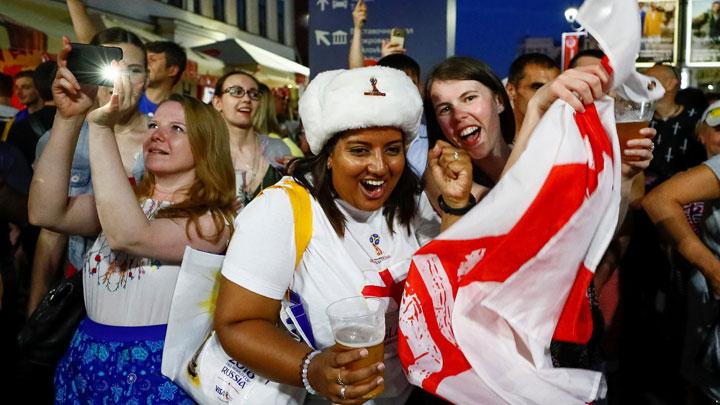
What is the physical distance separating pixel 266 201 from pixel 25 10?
1064 centimetres

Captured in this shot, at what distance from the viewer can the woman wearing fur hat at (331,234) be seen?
6.27 ft

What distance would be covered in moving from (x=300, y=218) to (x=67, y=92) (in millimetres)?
1151

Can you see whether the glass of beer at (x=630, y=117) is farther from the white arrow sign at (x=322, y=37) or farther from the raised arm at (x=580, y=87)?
the white arrow sign at (x=322, y=37)

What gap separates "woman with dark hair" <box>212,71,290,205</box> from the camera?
449 cm

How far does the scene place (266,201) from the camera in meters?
2.01

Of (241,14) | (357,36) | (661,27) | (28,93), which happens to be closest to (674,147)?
(357,36)

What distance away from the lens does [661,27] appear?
12648 mm

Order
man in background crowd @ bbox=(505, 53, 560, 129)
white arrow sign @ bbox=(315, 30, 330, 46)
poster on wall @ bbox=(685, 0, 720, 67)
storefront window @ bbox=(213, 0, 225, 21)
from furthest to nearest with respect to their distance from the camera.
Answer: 1. storefront window @ bbox=(213, 0, 225, 21)
2. poster on wall @ bbox=(685, 0, 720, 67)
3. white arrow sign @ bbox=(315, 30, 330, 46)
4. man in background crowd @ bbox=(505, 53, 560, 129)

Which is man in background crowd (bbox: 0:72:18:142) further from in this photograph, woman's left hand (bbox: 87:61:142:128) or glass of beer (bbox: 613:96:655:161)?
glass of beer (bbox: 613:96:655:161)

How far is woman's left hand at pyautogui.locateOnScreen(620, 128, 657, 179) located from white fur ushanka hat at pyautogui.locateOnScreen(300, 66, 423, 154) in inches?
26.7

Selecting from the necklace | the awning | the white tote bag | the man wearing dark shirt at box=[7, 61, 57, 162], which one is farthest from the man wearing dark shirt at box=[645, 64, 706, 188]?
the awning

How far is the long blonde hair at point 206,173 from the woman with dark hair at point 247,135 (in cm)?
155

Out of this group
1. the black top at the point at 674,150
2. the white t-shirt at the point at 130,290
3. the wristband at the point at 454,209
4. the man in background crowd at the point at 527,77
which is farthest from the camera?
the black top at the point at 674,150

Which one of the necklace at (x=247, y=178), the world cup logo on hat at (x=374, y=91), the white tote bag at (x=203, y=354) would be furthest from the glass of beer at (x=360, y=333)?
the necklace at (x=247, y=178)
